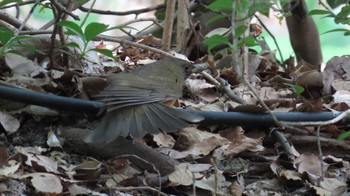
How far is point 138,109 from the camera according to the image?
1756 millimetres

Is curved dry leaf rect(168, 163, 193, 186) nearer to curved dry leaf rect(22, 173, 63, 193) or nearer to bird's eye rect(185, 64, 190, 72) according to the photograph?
curved dry leaf rect(22, 173, 63, 193)

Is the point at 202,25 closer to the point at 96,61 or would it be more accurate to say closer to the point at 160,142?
the point at 96,61

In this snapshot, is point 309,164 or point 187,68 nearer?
point 309,164

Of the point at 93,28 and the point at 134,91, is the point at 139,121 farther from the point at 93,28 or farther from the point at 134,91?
the point at 93,28

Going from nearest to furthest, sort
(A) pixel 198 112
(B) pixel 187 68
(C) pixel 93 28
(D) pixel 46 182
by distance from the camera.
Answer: (D) pixel 46 182
(C) pixel 93 28
(A) pixel 198 112
(B) pixel 187 68

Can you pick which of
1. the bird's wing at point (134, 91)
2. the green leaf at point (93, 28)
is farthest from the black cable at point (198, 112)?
the green leaf at point (93, 28)

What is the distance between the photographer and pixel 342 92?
7.98 ft

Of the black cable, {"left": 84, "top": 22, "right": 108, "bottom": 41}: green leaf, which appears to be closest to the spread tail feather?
the black cable

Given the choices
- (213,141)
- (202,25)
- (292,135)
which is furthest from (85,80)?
(202,25)

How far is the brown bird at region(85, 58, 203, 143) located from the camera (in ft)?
5.41

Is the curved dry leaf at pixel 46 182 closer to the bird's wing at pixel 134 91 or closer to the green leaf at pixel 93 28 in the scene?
the bird's wing at pixel 134 91

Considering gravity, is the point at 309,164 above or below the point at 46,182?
below

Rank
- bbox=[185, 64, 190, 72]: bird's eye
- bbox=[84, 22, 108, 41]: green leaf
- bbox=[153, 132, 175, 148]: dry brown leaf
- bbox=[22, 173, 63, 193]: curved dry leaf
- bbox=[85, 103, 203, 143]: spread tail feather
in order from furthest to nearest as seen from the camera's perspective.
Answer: bbox=[185, 64, 190, 72]: bird's eye → bbox=[153, 132, 175, 148]: dry brown leaf → bbox=[84, 22, 108, 41]: green leaf → bbox=[85, 103, 203, 143]: spread tail feather → bbox=[22, 173, 63, 193]: curved dry leaf

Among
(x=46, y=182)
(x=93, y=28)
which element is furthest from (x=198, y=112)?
(x=46, y=182)
